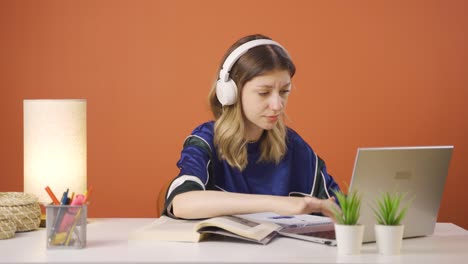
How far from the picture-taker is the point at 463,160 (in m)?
3.72

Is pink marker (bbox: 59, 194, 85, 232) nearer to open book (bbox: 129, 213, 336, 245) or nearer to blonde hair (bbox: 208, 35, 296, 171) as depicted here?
open book (bbox: 129, 213, 336, 245)

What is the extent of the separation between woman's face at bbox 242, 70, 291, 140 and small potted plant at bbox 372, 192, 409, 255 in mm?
660

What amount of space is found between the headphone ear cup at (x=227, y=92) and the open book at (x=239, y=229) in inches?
18.6

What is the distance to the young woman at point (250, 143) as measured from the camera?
240cm

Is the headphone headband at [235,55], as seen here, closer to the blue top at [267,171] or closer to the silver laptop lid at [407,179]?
the blue top at [267,171]

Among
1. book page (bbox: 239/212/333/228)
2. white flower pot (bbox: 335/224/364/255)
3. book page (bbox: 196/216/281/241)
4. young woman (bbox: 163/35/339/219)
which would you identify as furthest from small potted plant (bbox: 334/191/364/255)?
young woman (bbox: 163/35/339/219)

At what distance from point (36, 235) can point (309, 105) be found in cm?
191

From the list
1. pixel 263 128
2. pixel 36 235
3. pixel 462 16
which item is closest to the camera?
pixel 36 235

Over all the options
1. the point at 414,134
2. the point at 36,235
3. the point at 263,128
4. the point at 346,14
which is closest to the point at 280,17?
the point at 346,14

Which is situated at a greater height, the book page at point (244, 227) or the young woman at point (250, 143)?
the young woman at point (250, 143)

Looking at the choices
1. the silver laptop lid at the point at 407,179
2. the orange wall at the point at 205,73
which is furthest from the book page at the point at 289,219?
the orange wall at the point at 205,73

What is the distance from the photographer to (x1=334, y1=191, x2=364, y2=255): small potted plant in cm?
174

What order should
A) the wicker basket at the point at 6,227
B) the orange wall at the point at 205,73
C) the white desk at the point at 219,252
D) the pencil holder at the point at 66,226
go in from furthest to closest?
the orange wall at the point at 205,73
the wicker basket at the point at 6,227
the pencil holder at the point at 66,226
the white desk at the point at 219,252

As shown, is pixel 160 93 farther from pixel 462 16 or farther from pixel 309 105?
pixel 462 16
